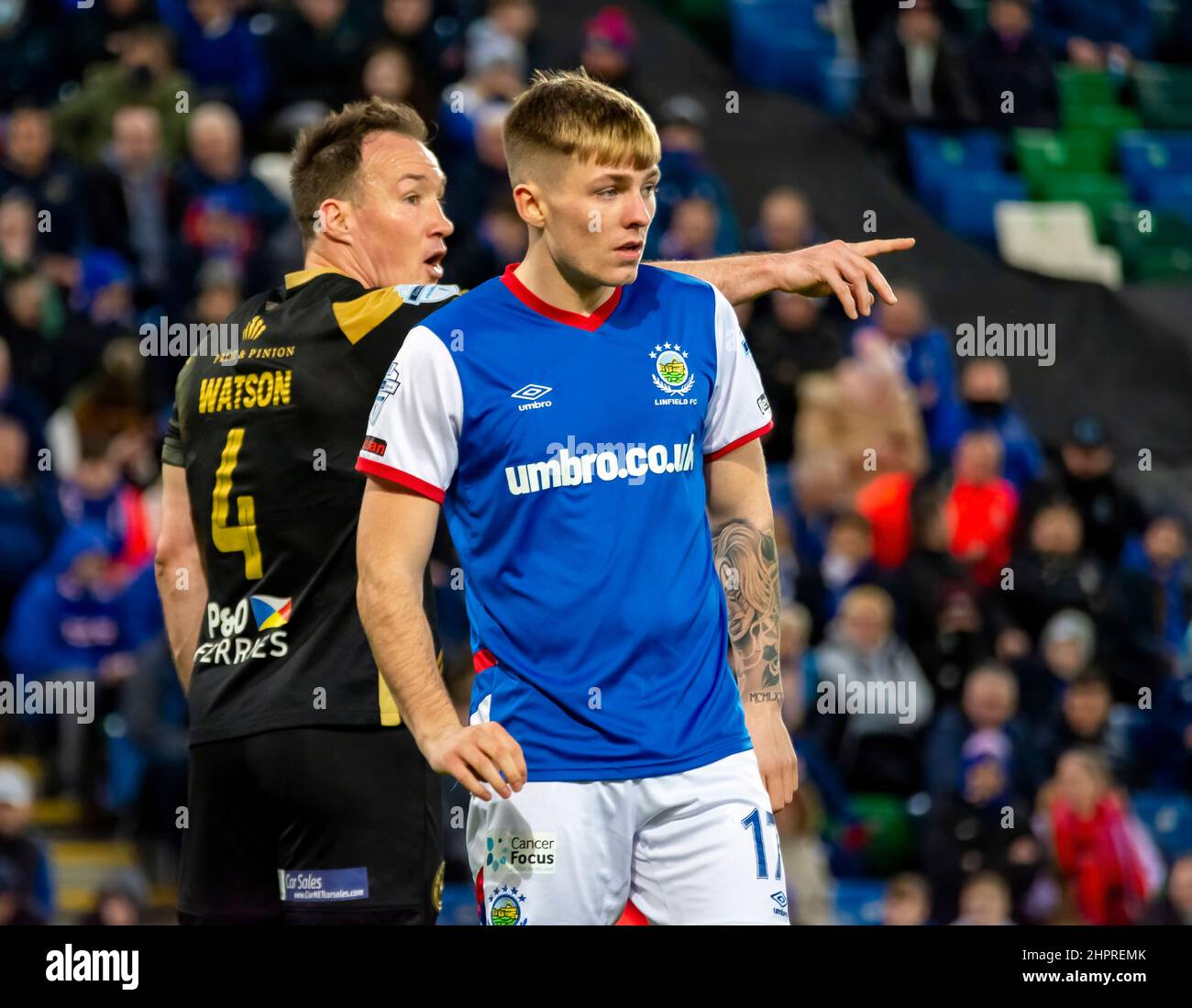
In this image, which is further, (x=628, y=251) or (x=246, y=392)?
(x=246, y=392)

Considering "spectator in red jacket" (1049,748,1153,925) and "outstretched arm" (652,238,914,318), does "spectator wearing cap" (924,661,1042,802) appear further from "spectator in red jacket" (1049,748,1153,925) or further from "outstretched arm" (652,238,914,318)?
"outstretched arm" (652,238,914,318)

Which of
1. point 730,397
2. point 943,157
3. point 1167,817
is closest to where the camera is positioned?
point 730,397

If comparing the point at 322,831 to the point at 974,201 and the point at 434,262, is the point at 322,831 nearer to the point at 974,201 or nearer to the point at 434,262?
the point at 434,262

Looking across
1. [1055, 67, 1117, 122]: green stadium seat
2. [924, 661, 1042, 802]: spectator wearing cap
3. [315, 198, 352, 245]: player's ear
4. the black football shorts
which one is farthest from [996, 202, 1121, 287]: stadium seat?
the black football shorts

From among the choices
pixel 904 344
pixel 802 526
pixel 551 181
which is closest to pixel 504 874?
pixel 551 181

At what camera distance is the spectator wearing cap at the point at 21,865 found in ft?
24.3

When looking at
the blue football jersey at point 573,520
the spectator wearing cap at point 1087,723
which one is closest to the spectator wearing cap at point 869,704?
the spectator wearing cap at point 1087,723

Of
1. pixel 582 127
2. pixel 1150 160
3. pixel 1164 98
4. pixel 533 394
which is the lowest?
pixel 533 394

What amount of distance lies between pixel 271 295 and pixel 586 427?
3.80 feet

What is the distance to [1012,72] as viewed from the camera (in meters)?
12.6

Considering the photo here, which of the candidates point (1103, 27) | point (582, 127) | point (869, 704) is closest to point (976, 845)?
point (869, 704)

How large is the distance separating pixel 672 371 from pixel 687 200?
19.8 ft

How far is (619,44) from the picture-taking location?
11320 millimetres

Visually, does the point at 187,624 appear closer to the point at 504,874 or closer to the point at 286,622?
the point at 286,622
